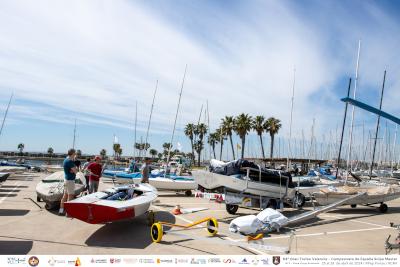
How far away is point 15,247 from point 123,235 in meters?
2.38

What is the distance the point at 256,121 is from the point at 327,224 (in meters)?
53.1

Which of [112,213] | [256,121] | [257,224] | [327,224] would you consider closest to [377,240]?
[327,224]

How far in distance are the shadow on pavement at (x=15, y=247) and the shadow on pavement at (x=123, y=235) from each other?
119 cm

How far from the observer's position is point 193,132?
86438 mm

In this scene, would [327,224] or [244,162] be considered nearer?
[327,224]

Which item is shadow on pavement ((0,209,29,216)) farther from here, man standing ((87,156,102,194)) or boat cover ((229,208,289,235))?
boat cover ((229,208,289,235))

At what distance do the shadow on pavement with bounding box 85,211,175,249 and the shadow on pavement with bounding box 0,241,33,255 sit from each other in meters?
1.19

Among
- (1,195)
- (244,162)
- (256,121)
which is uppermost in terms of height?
(256,121)

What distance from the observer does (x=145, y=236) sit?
8039 mm
